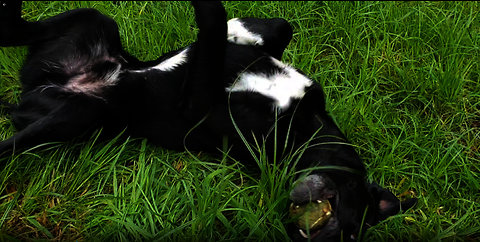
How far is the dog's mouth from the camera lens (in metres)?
2.20

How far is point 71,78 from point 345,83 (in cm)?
166

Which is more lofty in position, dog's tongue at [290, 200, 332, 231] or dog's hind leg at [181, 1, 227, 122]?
dog's hind leg at [181, 1, 227, 122]

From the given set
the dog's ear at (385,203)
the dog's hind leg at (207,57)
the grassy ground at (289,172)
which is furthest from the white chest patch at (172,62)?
the dog's ear at (385,203)

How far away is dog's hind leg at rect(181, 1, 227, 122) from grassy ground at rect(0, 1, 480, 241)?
15.4 inches

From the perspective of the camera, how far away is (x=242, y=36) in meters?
2.84

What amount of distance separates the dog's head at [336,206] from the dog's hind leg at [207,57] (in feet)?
2.09

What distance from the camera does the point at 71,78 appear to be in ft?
8.78

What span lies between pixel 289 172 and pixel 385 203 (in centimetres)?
50

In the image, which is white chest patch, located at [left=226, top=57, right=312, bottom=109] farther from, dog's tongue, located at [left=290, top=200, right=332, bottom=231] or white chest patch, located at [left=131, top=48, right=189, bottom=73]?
dog's tongue, located at [left=290, top=200, right=332, bottom=231]

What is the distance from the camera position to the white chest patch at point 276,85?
2.59 meters

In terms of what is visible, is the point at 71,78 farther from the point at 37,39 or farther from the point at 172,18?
the point at 172,18

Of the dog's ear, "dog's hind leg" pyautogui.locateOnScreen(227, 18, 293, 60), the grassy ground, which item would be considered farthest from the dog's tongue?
"dog's hind leg" pyautogui.locateOnScreen(227, 18, 293, 60)

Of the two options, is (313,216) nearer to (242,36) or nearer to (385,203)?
(385,203)

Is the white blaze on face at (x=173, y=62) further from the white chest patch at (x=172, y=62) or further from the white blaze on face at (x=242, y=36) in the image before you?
the white blaze on face at (x=242, y=36)
